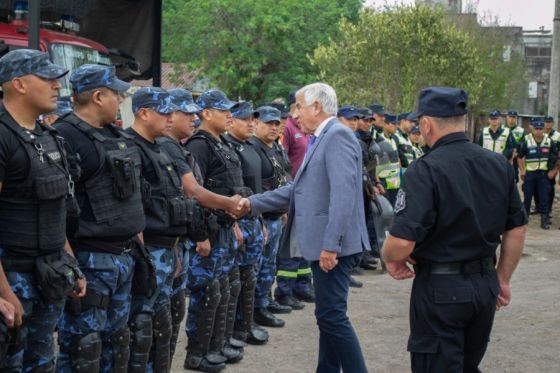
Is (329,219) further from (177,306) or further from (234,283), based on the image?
(234,283)

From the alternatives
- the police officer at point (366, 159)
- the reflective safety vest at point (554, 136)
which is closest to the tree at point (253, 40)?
the reflective safety vest at point (554, 136)

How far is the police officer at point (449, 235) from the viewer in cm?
429

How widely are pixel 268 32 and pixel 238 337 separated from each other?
1075 inches

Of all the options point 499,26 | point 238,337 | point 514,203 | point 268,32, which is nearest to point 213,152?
point 238,337

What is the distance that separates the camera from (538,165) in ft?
56.6

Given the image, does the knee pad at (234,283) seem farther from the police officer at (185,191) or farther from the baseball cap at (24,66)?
the baseball cap at (24,66)

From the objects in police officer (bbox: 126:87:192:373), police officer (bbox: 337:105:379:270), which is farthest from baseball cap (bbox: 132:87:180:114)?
police officer (bbox: 337:105:379:270)

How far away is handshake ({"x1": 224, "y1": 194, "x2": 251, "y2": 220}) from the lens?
6.25 metres

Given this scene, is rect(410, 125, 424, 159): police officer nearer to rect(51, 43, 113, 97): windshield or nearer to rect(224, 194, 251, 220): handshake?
rect(51, 43, 113, 97): windshield

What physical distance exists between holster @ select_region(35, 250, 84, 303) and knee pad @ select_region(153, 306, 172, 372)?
1.10 m

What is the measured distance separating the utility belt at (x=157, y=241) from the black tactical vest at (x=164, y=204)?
28mm

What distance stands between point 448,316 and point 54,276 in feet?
6.33

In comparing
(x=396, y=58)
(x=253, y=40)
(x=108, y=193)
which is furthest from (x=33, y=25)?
(x=253, y=40)

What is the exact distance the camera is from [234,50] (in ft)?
112
